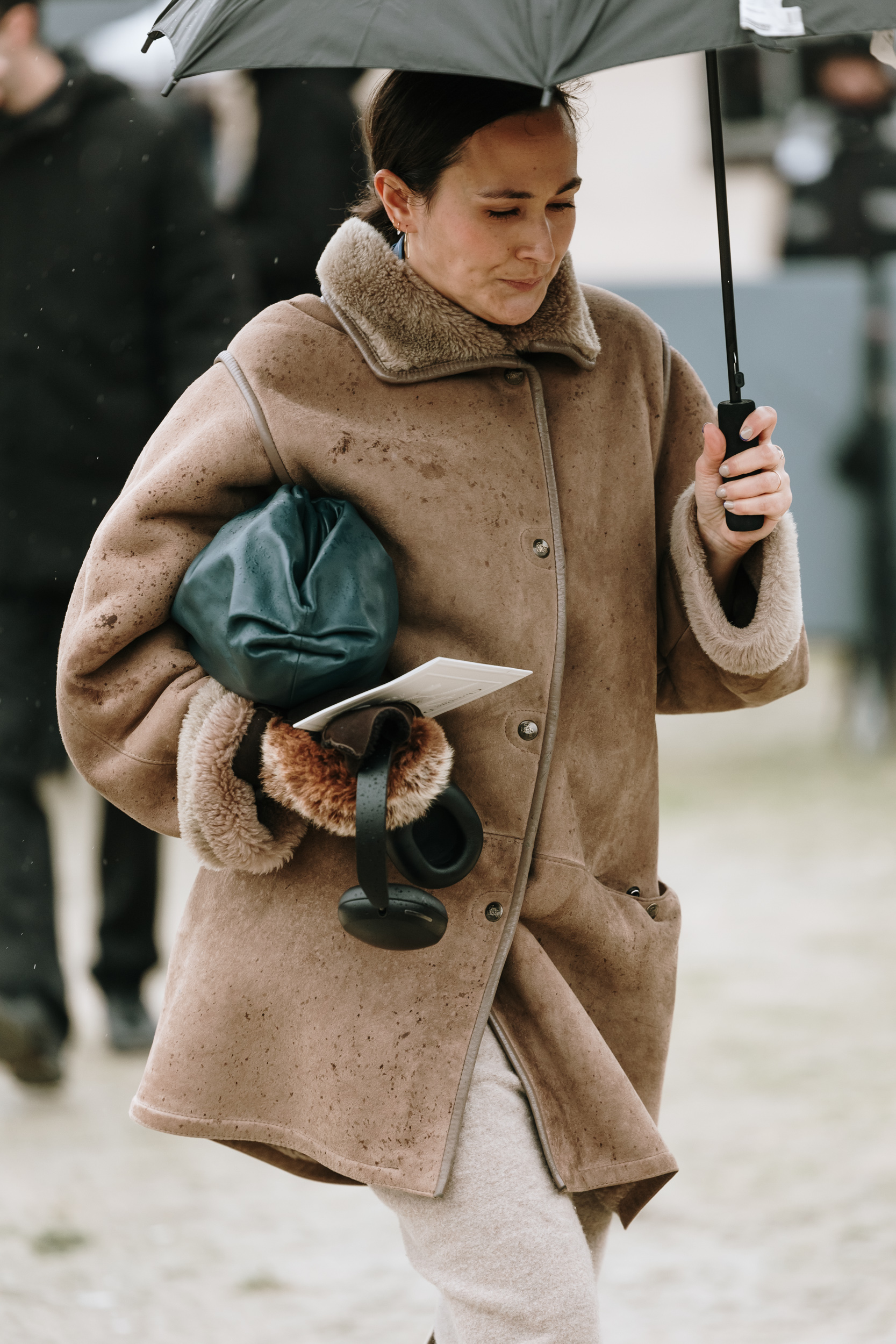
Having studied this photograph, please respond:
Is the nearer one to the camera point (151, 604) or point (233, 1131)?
point (151, 604)

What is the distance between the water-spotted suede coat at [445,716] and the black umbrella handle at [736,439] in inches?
3.1

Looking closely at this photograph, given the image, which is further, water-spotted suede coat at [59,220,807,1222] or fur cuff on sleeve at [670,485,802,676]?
fur cuff on sleeve at [670,485,802,676]

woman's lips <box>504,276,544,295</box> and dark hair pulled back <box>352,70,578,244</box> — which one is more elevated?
dark hair pulled back <box>352,70,578,244</box>

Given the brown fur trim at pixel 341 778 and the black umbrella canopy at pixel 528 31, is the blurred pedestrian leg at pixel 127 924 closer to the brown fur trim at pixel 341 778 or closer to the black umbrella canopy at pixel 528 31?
the brown fur trim at pixel 341 778

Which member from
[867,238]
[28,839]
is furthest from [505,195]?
[867,238]

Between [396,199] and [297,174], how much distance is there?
3.28m

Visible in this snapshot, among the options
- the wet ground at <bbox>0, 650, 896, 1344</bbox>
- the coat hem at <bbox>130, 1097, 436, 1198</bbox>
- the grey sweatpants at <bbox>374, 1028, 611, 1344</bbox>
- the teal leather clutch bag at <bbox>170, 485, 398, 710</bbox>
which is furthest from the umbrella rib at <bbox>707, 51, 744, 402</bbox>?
the wet ground at <bbox>0, 650, 896, 1344</bbox>

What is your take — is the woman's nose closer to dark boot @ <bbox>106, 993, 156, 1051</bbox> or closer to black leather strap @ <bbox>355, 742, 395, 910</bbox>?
black leather strap @ <bbox>355, 742, 395, 910</bbox>

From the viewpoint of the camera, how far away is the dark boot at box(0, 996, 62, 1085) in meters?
4.59

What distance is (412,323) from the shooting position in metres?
2.32

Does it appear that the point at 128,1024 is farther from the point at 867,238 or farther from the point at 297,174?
the point at 867,238

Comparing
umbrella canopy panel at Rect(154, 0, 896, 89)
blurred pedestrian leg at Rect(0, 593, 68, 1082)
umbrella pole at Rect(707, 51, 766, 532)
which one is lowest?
→ blurred pedestrian leg at Rect(0, 593, 68, 1082)

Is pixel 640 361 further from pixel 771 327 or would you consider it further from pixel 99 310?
pixel 771 327

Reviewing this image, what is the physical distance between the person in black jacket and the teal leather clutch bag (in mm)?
2520
